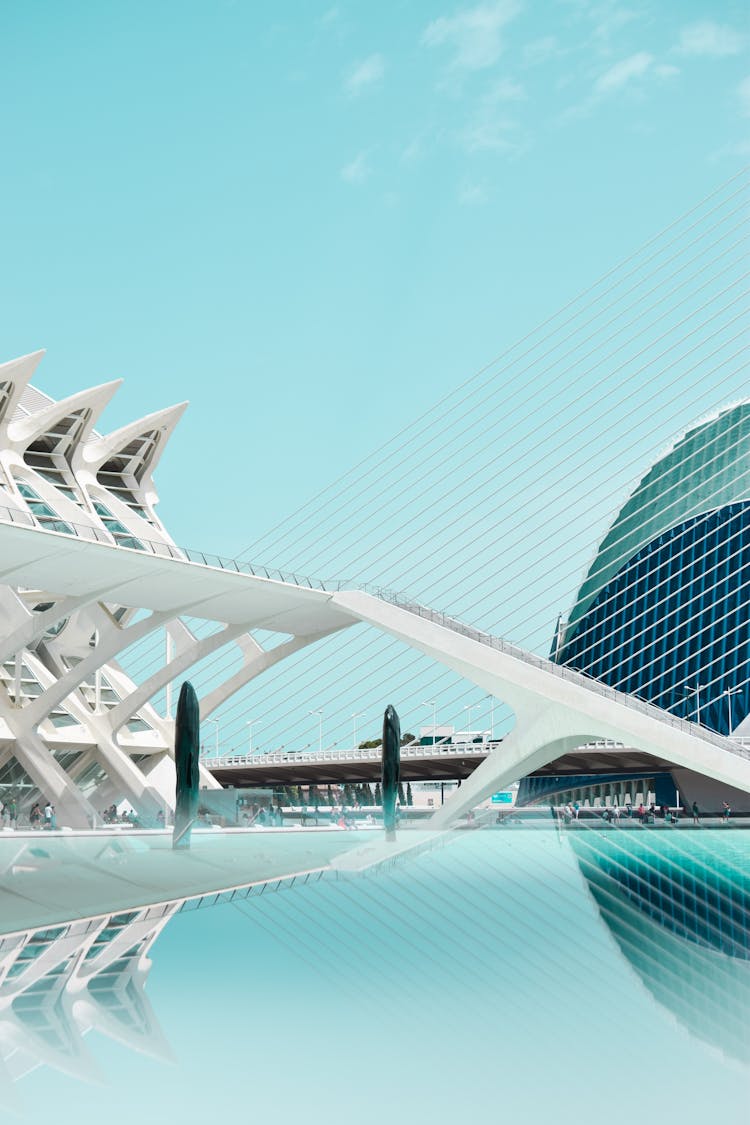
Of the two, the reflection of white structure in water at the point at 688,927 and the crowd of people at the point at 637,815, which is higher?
the reflection of white structure in water at the point at 688,927

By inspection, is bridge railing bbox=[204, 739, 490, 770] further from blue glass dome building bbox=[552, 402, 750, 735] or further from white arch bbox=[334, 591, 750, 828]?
white arch bbox=[334, 591, 750, 828]

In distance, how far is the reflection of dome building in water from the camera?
A: 198 ft

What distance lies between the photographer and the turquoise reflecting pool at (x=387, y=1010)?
675 cm

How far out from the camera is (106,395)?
1779 inches

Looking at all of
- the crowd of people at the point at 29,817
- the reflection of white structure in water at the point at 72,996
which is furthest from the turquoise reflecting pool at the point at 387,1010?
the crowd of people at the point at 29,817

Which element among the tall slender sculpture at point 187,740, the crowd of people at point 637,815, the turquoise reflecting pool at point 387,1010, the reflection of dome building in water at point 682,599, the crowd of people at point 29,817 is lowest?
the crowd of people at point 637,815

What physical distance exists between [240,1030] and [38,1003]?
1585mm

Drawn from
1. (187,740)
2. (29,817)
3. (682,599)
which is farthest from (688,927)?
(682,599)

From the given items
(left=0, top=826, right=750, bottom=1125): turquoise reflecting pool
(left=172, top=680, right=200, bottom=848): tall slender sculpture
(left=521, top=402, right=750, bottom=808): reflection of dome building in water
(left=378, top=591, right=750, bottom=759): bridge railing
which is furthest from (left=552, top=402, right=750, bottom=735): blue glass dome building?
(left=0, top=826, right=750, bottom=1125): turquoise reflecting pool

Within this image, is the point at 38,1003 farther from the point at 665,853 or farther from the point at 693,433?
the point at 693,433

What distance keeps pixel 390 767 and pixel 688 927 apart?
79.3 feet

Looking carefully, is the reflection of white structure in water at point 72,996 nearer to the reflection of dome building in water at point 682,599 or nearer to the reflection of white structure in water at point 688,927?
the reflection of white structure in water at point 688,927

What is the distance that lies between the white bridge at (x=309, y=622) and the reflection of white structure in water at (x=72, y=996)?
66.4 ft

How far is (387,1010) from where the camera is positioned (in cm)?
901
